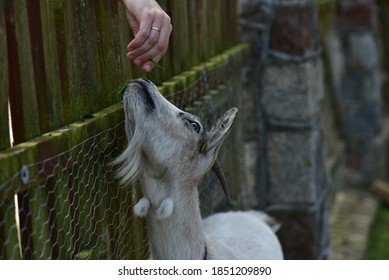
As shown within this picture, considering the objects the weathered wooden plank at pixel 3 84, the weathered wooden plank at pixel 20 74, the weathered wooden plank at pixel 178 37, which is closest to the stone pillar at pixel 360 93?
the weathered wooden plank at pixel 178 37

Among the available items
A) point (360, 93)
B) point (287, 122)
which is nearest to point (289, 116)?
point (287, 122)

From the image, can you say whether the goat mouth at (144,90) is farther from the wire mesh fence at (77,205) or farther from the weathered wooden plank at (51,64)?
the weathered wooden plank at (51,64)

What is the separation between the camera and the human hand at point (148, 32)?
105 inches

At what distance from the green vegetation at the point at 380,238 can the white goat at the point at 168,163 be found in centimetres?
356

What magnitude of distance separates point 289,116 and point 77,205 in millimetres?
2632

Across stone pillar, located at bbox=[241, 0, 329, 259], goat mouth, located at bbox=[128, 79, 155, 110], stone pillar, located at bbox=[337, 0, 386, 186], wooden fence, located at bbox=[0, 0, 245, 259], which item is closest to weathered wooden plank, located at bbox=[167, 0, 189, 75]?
wooden fence, located at bbox=[0, 0, 245, 259]

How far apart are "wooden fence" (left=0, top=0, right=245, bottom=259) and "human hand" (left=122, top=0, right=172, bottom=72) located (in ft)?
0.53

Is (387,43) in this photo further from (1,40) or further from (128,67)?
(1,40)

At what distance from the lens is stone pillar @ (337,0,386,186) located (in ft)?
26.0

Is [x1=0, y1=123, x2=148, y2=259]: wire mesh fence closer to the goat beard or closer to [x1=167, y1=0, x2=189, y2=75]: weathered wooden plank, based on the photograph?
the goat beard

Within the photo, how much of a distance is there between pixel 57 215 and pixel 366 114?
20.0ft

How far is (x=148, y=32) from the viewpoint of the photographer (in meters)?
2.66

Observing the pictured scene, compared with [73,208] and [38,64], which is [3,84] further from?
[73,208]

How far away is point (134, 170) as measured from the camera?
2.81 meters
